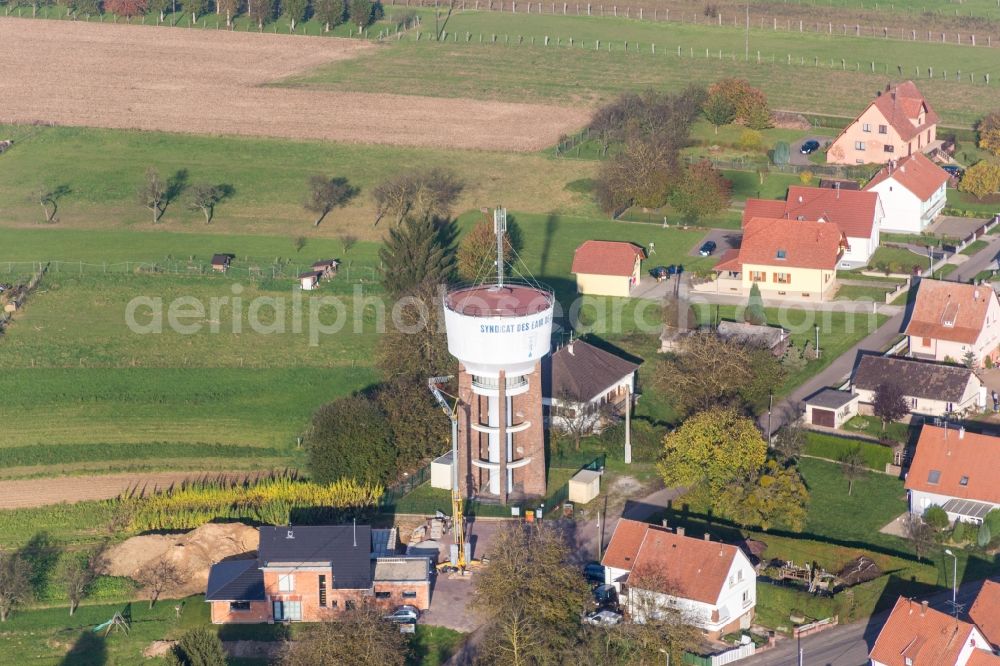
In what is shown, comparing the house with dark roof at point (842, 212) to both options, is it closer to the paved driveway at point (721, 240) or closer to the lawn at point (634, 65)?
the paved driveway at point (721, 240)

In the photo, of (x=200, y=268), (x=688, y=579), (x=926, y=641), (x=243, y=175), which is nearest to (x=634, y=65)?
(x=243, y=175)

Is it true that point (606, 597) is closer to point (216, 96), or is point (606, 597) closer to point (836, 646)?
point (836, 646)

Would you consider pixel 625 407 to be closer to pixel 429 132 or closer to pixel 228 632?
pixel 228 632

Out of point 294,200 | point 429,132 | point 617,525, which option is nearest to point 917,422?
point 617,525

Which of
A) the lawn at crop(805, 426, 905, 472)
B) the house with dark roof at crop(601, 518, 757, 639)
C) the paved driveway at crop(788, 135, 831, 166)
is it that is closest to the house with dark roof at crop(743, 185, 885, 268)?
the paved driveway at crop(788, 135, 831, 166)

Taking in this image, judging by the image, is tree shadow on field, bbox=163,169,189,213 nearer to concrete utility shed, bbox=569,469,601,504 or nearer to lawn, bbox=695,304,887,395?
lawn, bbox=695,304,887,395
